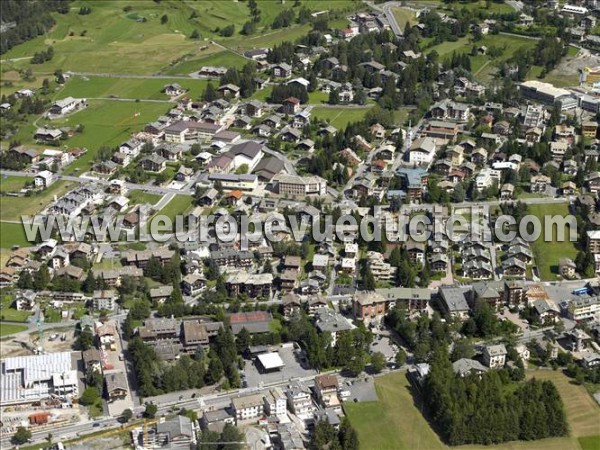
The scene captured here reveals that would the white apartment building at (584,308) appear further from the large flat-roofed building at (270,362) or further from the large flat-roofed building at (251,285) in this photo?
the large flat-roofed building at (251,285)

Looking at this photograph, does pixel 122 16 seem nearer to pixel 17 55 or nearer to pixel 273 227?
pixel 17 55

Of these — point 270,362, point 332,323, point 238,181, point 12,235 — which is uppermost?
point 238,181

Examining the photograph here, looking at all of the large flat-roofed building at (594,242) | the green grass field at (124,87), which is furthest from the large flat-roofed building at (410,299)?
the green grass field at (124,87)

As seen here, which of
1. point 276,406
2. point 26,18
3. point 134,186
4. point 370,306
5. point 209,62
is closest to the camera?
point 276,406

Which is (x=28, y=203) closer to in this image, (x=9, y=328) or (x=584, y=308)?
(x=9, y=328)

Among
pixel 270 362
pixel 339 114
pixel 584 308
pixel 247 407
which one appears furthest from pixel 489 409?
pixel 339 114
